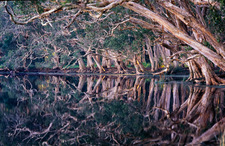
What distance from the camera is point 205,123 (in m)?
6.28

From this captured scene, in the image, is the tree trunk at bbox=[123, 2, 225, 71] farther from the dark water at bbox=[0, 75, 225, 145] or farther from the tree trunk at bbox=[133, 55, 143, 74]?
the tree trunk at bbox=[133, 55, 143, 74]

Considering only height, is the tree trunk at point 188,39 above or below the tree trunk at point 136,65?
above

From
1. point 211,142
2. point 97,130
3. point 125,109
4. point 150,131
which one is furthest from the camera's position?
point 125,109

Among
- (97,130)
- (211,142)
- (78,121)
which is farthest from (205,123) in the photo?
(78,121)

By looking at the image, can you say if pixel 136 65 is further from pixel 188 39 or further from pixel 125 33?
pixel 188 39

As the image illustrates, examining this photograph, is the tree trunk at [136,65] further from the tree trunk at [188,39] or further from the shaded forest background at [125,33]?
the tree trunk at [188,39]

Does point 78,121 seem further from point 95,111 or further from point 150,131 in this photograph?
point 150,131

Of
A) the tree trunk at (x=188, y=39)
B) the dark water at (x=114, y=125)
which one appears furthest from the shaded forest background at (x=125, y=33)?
the dark water at (x=114, y=125)

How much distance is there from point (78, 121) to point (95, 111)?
1346 mm

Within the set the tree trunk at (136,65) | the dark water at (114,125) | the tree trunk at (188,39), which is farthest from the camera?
the tree trunk at (136,65)

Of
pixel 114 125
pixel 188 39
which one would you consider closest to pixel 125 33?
pixel 188 39

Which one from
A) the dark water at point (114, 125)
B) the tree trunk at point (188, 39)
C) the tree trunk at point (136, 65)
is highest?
the tree trunk at point (188, 39)

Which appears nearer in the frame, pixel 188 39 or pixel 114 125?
pixel 114 125

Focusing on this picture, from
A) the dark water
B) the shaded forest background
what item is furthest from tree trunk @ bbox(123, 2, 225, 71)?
the dark water
